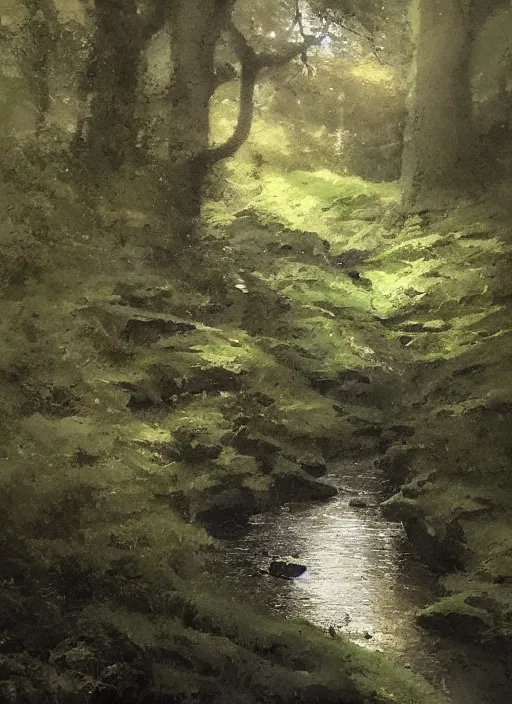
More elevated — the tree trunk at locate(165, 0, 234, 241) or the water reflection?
the tree trunk at locate(165, 0, 234, 241)

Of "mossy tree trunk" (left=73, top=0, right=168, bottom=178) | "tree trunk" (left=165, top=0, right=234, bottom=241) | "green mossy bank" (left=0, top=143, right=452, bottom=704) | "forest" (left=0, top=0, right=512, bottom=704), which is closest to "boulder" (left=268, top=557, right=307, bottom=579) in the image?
"forest" (left=0, top=0, right=512, bottom=704)

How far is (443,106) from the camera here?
7.86 metres

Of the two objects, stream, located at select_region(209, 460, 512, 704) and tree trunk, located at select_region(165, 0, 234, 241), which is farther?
tree trunk, located at select_region(165, 0, 234, 241)

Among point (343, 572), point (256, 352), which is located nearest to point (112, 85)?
point (256, 352)

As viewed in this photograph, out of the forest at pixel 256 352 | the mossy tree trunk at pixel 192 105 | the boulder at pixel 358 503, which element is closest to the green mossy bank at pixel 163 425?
the forest at pixel 256 352

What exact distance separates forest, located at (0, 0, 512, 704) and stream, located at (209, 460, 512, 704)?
0.6 inches

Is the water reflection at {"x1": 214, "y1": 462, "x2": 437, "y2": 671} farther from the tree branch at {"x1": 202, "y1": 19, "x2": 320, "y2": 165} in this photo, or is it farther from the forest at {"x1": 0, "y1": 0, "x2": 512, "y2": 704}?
the tree branch at {"x1": 202, "y1": 19, "x2": 320, "y2": 165}

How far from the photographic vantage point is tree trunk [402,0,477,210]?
25.0 ft

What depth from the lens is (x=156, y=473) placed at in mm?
3986

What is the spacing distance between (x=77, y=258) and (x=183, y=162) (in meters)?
2.35

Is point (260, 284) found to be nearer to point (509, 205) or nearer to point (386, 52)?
point (509, 205)

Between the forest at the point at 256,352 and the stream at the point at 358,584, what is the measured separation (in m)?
0.01

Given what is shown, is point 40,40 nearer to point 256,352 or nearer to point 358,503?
point 256,352

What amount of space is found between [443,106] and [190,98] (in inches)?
124
